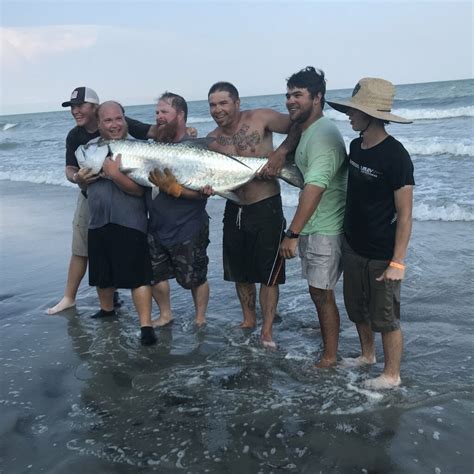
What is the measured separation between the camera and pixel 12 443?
10.2 ft

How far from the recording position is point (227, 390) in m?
3.66

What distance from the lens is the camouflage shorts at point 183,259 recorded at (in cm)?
465

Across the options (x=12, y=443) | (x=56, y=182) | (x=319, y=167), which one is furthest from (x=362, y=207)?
(x=56, y=182)

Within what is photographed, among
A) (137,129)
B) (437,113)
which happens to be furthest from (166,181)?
(437,113)

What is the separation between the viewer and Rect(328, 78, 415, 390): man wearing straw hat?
3240mm

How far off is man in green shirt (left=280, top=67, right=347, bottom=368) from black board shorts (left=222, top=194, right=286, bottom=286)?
1.54ft

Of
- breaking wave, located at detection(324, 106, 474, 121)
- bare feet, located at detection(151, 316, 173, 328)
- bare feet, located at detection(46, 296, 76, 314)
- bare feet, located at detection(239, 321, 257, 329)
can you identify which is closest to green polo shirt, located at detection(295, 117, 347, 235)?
bare feet, located at detection(239, 321, 257, 329)

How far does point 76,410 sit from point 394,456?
201 centimetres

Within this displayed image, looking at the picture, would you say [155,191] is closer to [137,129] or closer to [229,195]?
[229,195]

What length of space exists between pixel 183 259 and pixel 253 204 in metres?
0.83

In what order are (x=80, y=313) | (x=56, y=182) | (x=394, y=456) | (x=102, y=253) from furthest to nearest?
(x=56, y=182) → (x=80, y=313) → (x=102, y=253) → (x=394, y=456)

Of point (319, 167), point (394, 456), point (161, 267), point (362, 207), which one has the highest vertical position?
point (319, 167)

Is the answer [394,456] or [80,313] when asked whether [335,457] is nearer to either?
[394,456]

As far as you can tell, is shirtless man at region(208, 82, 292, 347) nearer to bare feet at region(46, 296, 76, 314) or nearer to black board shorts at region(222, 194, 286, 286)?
black board shorts at region(222, 194, 286, 286)
